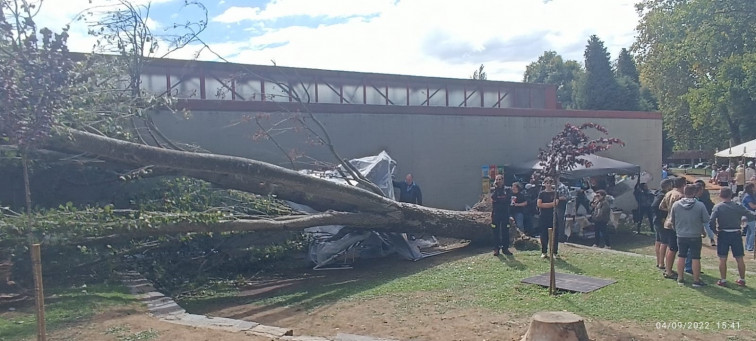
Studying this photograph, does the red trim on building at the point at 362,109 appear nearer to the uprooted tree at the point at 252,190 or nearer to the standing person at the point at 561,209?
the uprooted tree at the point at 252,190

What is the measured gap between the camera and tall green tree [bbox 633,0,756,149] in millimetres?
27984

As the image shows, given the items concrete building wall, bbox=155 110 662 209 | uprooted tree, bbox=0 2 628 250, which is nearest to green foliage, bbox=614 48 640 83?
concrete building wall, bbox=155 110 662 209

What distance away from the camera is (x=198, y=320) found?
254 inches

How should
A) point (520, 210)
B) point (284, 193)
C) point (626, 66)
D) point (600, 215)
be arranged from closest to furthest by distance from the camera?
1. point (284, 193)
2. point (600, 215)
3. point (520, 210)
4. point (626, 66)

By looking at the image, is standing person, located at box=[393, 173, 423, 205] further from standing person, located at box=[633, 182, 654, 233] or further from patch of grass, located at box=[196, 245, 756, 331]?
standing person, located at box=[633, 182, 654, 233]

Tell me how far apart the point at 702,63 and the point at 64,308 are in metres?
33.0

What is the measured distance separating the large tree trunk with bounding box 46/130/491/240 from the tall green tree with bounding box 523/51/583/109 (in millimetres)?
47625

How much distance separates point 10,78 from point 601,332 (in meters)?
5.68

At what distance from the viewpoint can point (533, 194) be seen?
1340 cm

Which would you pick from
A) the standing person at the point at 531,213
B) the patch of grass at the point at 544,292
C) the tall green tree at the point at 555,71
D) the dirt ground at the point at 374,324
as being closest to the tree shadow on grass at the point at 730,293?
the patch of grass at the point at 544,292

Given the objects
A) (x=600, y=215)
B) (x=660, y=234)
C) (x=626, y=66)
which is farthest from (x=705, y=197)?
(x=626, y=66)

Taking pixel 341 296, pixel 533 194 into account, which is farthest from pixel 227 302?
pixel 533 194

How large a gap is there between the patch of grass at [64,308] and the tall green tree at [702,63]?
2724cm

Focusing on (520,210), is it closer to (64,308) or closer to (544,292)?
(544,292)
